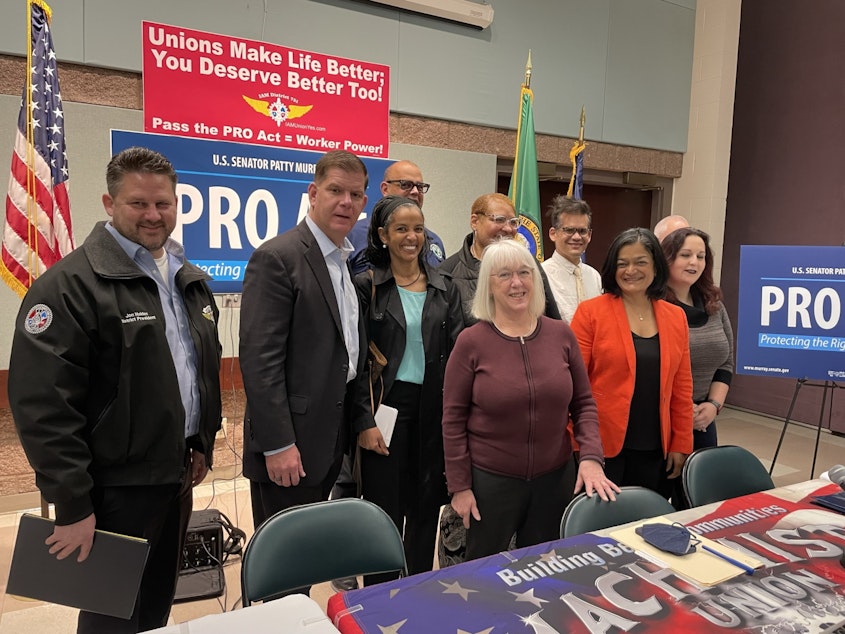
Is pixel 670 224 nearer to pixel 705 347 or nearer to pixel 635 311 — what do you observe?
pixel 705 347

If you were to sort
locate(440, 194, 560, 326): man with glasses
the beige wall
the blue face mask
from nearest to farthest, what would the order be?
the blue face mask, locate(440, 194, 560, 326): man with glasses, the beige wall

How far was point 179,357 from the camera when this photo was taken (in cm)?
163

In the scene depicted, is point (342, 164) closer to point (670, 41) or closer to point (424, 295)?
point (424, 295)

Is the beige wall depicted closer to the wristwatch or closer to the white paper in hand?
the wristwatch

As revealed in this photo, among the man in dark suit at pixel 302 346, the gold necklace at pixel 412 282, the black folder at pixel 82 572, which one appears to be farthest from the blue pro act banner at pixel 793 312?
the black folder at pixel 82 572

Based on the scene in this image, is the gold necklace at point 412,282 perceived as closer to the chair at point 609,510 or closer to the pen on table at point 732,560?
the chair at point 609,510

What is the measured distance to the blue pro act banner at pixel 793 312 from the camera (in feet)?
10.0

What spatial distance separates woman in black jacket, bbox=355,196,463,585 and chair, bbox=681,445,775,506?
0.88m

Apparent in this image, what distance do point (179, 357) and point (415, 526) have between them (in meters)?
1.13

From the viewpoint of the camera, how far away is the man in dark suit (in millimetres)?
1800

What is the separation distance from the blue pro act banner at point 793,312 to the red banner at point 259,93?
2.46 m

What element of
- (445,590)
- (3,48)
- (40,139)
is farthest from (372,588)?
(3,48)

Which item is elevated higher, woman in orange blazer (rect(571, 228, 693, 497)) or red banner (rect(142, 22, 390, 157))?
red banner (rect(142, 22, 390, 157))

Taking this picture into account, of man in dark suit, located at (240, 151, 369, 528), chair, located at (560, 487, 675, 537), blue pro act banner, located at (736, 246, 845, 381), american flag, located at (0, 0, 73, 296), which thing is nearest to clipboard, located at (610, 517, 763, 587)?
chair, located at (560, 487, 675, 537)
